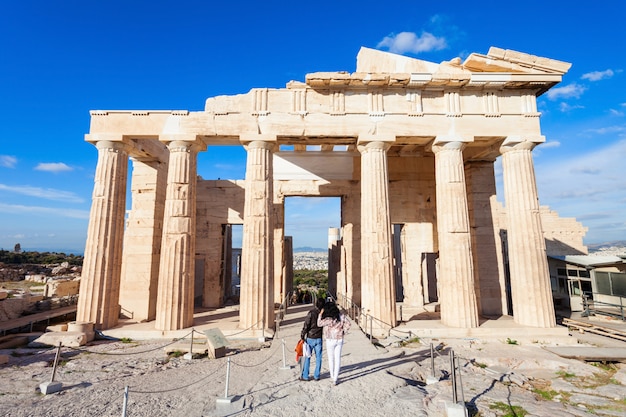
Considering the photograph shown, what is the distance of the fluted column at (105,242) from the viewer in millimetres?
11742

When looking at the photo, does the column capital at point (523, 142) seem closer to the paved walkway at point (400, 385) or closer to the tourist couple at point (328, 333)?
the paved walkway at point (400, 385)

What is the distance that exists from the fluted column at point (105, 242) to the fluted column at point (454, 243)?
12471 mm

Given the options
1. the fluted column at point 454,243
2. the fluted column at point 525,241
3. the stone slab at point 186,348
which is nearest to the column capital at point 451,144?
the fluted column at point 454,243

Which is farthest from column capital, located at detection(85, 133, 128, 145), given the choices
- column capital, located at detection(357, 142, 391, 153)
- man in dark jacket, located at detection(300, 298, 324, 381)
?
man in dark jacket, located at detection(300, 298, 324, 381)

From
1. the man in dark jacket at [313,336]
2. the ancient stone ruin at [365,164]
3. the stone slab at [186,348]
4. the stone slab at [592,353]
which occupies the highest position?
the ancient stone ruin at [365,164]

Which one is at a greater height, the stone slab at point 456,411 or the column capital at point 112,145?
the column capital at point 112,145

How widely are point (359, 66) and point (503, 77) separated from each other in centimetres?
609

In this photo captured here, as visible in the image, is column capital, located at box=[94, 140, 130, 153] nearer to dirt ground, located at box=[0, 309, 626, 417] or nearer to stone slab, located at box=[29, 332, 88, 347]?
stone slab, located at box=[29, 332, 88, 347]

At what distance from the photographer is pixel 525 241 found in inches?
490

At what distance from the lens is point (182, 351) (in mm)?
9555

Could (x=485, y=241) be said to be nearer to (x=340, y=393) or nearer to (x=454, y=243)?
(x=454, y=243)

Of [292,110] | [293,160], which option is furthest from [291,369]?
[293,160]

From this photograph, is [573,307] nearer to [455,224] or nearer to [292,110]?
[455,224]

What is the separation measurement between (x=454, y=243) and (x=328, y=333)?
7.82 meters
